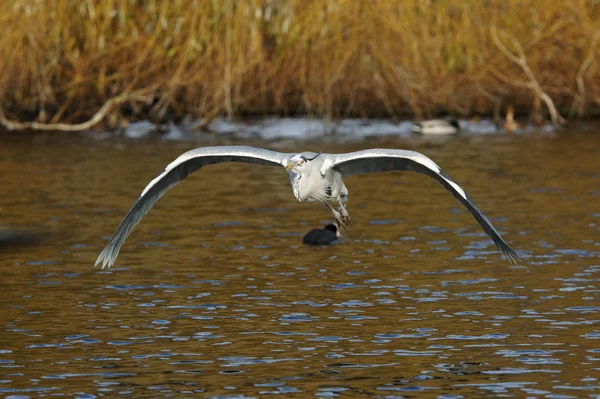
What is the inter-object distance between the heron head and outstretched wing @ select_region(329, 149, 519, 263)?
0.21 meters

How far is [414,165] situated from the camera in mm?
12289

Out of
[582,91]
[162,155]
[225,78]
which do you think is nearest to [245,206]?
[162,155]

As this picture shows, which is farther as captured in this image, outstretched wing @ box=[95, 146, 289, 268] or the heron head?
outstretched wing @ box=[95, 146, 289, 268]

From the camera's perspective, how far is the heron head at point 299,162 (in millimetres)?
12609

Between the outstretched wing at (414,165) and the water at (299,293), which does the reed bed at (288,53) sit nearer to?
the water at (299,293)

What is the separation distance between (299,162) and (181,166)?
1.28 metres

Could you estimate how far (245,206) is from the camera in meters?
22.5

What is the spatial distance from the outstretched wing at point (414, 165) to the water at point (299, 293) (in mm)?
916

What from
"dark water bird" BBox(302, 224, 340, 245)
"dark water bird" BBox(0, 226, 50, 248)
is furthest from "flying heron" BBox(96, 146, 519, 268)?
"dark water bird" BBox(0, 226, 50, 248)

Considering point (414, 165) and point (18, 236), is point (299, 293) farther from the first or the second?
point (18, 236)

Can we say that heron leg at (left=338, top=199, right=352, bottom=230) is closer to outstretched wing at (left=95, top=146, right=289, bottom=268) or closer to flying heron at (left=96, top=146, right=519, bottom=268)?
flying heron at (left=96, top=146, right=519, bottom=268)

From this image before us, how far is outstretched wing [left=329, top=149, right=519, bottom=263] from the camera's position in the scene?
38.7 ft

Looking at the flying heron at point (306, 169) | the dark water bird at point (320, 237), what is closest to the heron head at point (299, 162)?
the flying heron at point (306, 169)

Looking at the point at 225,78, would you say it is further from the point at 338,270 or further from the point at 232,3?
the point at 338,270
